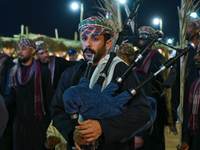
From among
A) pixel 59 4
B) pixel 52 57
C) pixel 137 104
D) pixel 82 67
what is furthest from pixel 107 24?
pixel 59 4

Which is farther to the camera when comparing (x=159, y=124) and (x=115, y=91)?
(x=159, y=124)

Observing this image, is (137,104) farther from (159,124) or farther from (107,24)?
(159,124)

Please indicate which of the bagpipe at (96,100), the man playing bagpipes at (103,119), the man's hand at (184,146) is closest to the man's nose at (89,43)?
the man playing bagpipes at (103,119)

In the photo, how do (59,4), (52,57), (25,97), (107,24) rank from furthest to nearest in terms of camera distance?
(59,4)
(52,57)
(25,97)
(107,24)

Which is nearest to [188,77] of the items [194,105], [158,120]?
[194,105]

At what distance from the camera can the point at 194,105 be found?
298cm

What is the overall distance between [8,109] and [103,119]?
11.0ft

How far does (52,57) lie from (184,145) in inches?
167

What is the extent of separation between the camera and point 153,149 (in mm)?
3982

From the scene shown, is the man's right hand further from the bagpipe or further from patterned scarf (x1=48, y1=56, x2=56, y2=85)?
patterned scarf (x1=48, y1=56, x2=56, y2=85)

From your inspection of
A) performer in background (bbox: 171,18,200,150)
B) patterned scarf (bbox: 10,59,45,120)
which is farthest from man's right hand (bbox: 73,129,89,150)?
patterned scarf (bbox: 10,59,45,120)

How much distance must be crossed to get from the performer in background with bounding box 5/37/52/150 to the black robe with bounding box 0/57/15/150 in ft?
0.69

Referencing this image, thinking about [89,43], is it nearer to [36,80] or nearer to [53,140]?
[53,140]

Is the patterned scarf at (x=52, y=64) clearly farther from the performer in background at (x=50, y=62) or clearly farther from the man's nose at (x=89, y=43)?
the man's nose at (x=89, y=43)
